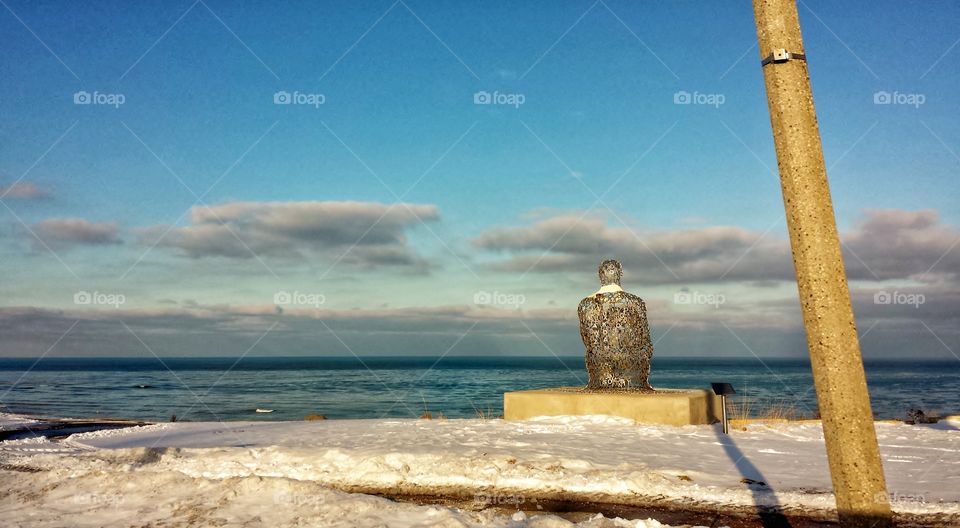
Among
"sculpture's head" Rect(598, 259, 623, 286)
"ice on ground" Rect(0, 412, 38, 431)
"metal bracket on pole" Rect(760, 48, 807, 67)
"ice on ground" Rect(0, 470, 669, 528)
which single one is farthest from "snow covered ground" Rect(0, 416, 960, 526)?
"metal bracket on pole" Rect(760, 48, 807, 67)

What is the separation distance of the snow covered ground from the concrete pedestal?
33cm

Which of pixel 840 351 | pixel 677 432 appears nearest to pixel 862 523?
pixel 840 351

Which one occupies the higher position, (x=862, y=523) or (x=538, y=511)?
(x=862, y=523)

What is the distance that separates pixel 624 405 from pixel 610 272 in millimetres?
2666

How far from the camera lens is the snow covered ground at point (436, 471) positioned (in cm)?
602

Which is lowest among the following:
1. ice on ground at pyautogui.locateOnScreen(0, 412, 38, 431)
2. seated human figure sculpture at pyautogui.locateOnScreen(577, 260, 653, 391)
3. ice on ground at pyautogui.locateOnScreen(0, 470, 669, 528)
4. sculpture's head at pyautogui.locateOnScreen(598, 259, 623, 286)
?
ice on ground at pyautogui.locateOnScreen(0, 470, 669, 528)

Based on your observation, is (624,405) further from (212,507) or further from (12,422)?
(12,422)

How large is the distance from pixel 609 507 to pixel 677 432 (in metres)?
5.06

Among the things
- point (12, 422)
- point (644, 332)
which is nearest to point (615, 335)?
point (644, 332)

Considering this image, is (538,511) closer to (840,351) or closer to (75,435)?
(840,351)

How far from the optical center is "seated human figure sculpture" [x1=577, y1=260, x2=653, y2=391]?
511 inches

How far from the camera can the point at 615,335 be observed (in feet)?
42.9

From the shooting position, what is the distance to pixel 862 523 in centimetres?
297

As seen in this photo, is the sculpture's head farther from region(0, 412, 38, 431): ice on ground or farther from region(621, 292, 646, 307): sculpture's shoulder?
region(0, 412, 38, 431): ice on ground
